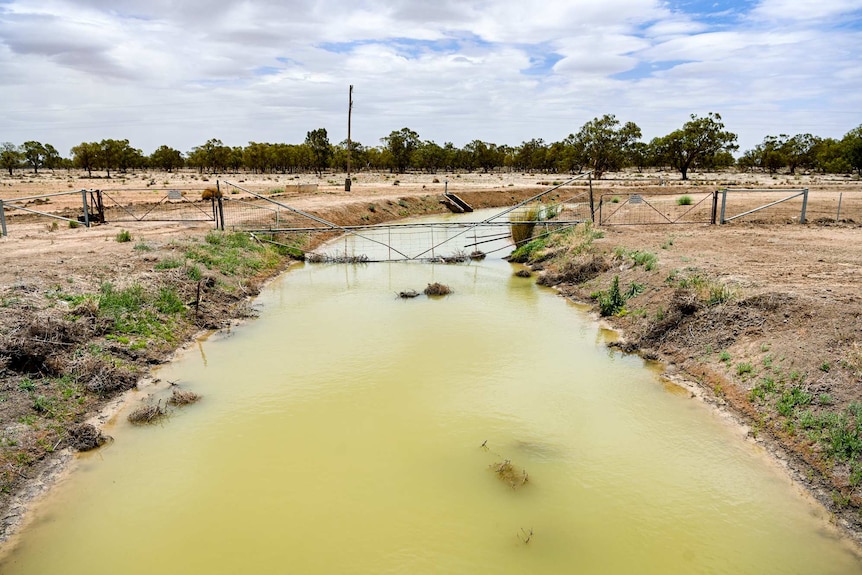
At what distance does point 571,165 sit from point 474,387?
84.6 meters

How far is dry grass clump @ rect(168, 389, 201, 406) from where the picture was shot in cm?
972

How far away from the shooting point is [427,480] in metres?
7.56

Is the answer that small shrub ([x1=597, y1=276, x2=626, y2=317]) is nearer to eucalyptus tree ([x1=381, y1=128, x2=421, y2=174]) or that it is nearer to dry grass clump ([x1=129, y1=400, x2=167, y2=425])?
dry grass clump ([x1=129, y1=400, x2=167, y2=425])

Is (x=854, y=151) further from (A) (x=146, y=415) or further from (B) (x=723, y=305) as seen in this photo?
(A) (x=146, y=415)

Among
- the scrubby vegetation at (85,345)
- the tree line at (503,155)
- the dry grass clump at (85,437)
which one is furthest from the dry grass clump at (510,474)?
the tree line at (503,155)

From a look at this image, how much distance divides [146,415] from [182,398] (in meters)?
0.74

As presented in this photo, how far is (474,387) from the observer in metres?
10.5

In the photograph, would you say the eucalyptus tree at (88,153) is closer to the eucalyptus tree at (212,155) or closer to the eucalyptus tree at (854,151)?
the eucalyptus tree at (212,155)

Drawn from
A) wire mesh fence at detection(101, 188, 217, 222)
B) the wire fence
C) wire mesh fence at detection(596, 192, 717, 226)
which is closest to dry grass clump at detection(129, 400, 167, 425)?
wire mesh fence at detection(101, 188, 217, 222)

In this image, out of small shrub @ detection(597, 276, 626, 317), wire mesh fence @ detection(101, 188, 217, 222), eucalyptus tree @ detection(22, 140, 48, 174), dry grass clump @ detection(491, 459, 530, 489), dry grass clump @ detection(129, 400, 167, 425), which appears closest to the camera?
dry grass clump @ detection(491, 459, 530, 489)

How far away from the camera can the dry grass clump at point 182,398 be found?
31.9ft

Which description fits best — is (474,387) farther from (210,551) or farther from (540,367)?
(210,551)

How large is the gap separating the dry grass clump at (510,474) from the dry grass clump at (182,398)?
5.55 metres

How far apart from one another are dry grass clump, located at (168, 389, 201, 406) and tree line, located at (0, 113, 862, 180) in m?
58.8
